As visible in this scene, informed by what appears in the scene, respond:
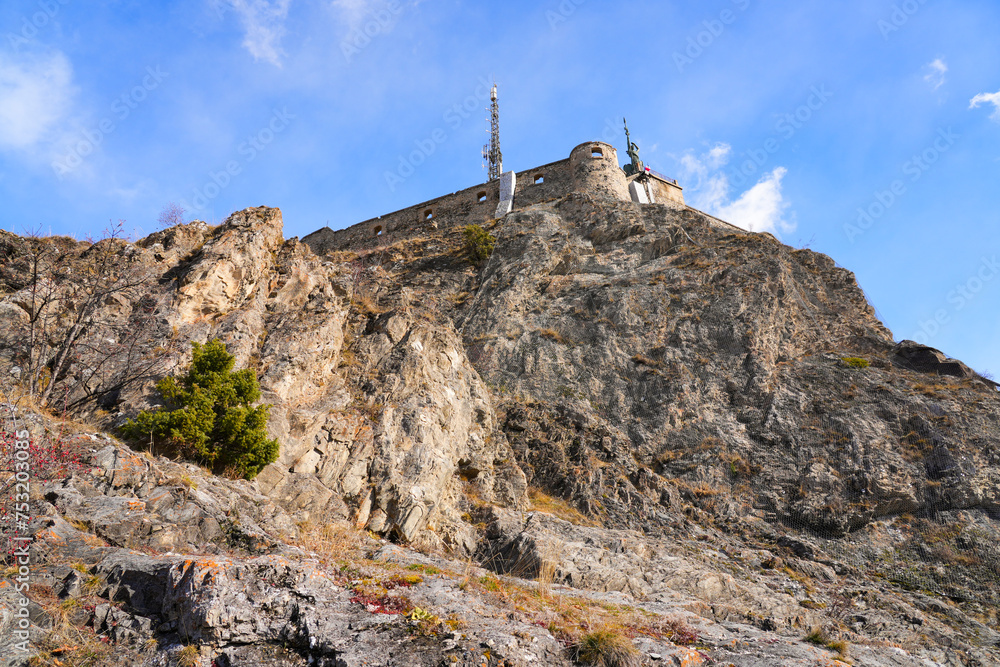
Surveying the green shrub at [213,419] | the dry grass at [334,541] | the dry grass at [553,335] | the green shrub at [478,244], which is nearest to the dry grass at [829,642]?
the dry grass at [334,541]

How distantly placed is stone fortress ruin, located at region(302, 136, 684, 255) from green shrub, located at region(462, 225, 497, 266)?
11.2 feet

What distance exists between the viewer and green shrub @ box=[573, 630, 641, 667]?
23.5 ft

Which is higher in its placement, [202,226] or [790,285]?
[790,285]

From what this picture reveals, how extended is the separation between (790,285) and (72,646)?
981 inches

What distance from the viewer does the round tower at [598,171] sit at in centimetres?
3139

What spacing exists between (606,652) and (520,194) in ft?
92.3

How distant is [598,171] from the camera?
3194 centimetres

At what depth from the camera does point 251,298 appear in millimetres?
16484

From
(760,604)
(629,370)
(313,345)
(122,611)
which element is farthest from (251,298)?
(760,604)

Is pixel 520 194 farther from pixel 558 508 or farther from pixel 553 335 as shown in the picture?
pixel 558 508

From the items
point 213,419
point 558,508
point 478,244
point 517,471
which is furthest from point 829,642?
point 478,244

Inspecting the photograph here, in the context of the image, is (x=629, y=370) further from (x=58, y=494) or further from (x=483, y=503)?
(x=58, y=494)

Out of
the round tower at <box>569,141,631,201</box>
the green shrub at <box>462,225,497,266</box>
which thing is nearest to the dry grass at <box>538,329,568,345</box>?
the green shrub at <box>462,225,497,266</box>

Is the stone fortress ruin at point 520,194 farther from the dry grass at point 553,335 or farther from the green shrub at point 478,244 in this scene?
the dry grass at point 553,335
